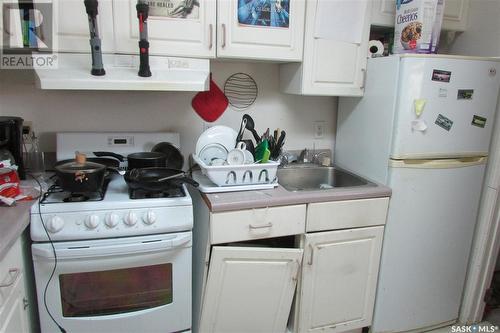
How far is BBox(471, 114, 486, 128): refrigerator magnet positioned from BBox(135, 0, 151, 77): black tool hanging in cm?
162

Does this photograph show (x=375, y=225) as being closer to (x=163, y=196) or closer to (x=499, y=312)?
(x=163, y=196)

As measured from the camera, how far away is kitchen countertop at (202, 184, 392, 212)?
1.49 m

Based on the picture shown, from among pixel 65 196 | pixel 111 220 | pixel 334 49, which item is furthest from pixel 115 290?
pixel 334 49

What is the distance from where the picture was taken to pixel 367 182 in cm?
186

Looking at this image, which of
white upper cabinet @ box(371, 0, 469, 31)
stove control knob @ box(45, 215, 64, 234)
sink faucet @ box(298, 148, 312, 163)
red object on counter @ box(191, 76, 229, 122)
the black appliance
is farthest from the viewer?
sink faucet @ box(298, 148, 312, 163)

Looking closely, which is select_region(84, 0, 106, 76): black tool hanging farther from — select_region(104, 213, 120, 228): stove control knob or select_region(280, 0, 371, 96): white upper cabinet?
select_region(280, 0, 371, 96): white upper cabinet

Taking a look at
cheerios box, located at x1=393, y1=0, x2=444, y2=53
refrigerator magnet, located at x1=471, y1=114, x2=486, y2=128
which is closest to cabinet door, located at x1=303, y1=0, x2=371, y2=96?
cheerios box, located at x1=393, y1=0, x2=444, y2=53

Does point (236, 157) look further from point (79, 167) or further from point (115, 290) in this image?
point (115, 290)

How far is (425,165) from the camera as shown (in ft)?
5.69

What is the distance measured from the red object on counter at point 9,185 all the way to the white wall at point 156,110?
0.45 meters

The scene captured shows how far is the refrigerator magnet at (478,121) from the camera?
69.4 inches

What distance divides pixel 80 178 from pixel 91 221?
0.17 m

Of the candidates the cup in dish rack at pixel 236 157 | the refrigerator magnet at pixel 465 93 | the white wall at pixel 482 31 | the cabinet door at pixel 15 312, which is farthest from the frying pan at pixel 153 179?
the white wall at pixel 482 31

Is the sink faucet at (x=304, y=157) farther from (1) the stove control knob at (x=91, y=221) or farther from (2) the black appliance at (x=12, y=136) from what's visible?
(2) the black appliance at (x=12, y=136)
